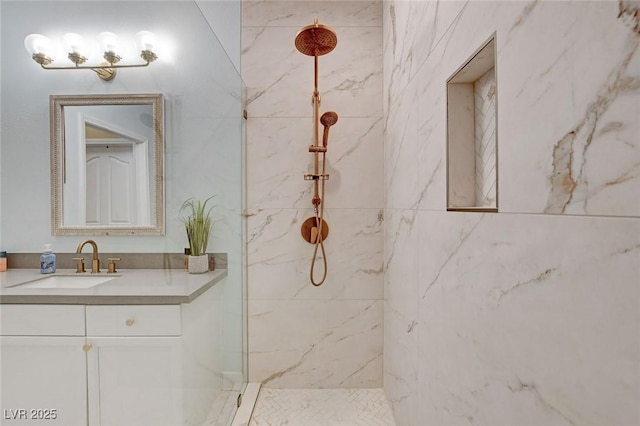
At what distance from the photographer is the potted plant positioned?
3.83 feet

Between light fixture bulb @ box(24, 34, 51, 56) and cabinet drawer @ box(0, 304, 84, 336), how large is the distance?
0.49 m

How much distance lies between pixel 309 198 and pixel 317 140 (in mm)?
361

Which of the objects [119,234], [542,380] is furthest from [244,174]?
[542,380]

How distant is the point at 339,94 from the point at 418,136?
0.83 meters

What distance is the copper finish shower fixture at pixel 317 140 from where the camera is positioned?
1.53 m

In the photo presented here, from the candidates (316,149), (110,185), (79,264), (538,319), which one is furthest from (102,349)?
(316,149)

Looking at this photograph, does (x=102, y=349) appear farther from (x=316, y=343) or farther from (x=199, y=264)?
(x=316, y=343)

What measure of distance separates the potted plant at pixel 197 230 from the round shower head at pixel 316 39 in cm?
88

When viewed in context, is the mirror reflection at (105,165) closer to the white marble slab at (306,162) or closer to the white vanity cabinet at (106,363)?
the white vanity cabinet at (106,363)

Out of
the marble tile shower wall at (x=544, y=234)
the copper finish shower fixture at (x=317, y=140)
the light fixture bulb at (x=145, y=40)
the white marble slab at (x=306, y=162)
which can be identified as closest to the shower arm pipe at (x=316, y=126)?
the copper finish shower fixture at (x=317, y=140)

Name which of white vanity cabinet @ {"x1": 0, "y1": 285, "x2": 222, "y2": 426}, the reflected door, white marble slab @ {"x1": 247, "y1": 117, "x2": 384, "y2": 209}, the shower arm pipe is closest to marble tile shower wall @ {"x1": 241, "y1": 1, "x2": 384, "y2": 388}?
white marble slab @ {"x1": 247, "y1": 117, "x2": 384, "y2": 209}

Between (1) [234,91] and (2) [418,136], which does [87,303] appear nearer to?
(2) [418,136]

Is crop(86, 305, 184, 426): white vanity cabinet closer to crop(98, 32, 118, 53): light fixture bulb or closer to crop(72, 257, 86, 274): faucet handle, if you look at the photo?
crop(72, 257, 86, 274): faucet handle

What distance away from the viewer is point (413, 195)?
132 centimetres
